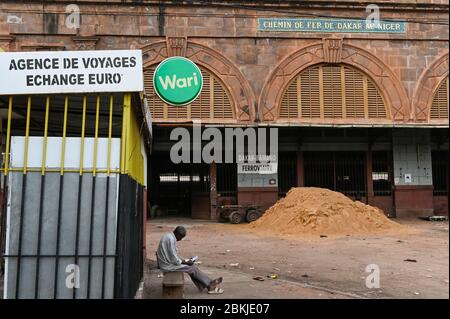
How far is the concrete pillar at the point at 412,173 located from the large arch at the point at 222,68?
7313mm

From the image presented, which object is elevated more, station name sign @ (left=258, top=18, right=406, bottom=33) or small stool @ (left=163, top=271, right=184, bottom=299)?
station name sign @ (left=258, top=18, right=406, bottom=33)

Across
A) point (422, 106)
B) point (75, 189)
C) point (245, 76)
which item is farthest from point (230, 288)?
point (422, 106)

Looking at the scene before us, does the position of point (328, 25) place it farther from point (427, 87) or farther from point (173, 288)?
point (173, 288)

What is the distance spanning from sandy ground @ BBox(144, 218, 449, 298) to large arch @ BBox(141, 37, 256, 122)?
21.7 feet

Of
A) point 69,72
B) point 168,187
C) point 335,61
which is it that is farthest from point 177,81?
point 168,187

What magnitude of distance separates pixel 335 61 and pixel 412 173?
659 cm

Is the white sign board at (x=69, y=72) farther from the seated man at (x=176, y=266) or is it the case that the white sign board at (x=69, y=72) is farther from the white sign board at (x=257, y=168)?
the white sign board at (x=257, y=168)

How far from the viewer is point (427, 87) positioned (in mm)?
21859

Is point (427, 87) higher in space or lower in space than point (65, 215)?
higher

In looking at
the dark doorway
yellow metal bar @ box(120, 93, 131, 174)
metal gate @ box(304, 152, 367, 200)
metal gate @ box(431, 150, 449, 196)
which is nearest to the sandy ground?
yellow metal bar @ box(120, 93, 131, 174)

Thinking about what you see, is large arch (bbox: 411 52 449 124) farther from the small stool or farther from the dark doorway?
the small stool

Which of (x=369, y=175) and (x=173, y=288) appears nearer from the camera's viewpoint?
(x=173, y=288)

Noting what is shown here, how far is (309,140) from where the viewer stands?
21.8 meters

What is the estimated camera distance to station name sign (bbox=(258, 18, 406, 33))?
21609 mm
